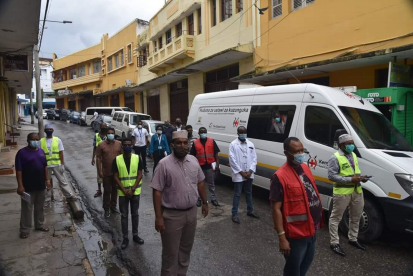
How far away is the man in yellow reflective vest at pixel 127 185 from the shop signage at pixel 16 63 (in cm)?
796

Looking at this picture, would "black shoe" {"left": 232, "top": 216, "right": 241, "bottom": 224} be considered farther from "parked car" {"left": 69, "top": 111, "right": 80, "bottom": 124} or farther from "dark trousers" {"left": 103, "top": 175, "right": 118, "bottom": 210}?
"parked car" {"left": 69, "top": 111, "right": 80, "bottom": 124}

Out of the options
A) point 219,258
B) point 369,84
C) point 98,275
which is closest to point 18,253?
point 98,275

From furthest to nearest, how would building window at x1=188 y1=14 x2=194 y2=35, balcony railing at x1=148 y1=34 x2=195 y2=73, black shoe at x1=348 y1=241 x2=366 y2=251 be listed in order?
building window at x1=188 y1=14 x2=194 y2=35 → balcony railing at x1=148 y1=34 x2=195 y2=73 → black shoe at x1=348 y1=241 x2=366 y2=251

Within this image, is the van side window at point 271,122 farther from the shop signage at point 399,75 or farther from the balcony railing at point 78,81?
the balcony railing at point 78,81

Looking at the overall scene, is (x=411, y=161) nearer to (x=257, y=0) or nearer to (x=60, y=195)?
(x=60, y=195)

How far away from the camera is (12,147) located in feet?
46.3

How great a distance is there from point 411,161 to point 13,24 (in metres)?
8.12

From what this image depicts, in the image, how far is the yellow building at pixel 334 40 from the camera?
8.25 metres

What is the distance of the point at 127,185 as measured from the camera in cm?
489

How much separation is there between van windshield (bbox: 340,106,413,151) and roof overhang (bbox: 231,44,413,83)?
2.62 metres

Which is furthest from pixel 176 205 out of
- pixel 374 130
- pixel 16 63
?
pixel 16 63

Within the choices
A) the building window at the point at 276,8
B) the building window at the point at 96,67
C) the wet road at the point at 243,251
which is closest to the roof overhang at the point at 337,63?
the building window at the point at 276,8

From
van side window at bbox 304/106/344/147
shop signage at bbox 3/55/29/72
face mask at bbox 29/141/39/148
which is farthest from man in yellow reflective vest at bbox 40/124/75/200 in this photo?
shop signage at bbox 3/55/29/72

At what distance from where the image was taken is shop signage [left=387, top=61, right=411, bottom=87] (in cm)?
764
